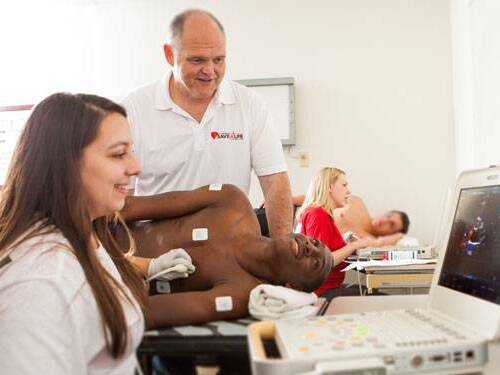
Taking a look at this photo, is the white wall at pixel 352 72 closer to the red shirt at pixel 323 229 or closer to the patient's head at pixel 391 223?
the patient's head at pixel 391 223

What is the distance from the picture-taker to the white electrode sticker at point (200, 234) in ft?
4.91

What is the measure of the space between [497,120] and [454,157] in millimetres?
1427

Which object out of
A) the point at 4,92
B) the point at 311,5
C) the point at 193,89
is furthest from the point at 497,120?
the point at 4,92

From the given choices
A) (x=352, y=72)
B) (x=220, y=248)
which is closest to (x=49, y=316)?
(x=220, y=248)

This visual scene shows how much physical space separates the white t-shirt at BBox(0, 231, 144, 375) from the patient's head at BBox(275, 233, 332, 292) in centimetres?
55

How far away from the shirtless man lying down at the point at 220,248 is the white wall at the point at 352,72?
2938mm

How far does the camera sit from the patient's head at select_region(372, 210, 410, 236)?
4.26 meters

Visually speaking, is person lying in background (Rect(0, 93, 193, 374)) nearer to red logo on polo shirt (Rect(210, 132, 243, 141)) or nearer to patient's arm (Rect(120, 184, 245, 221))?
patient's arm (Rect(120, 184, 245, 221))

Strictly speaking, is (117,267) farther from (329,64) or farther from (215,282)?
(329,64)

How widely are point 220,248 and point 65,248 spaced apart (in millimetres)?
594

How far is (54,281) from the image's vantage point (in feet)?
2.79

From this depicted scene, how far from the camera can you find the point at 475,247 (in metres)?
0.95

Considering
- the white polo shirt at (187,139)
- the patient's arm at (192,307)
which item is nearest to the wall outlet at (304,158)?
the white polo shirt at (187,139)

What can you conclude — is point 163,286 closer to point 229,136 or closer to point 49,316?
point 49,316
